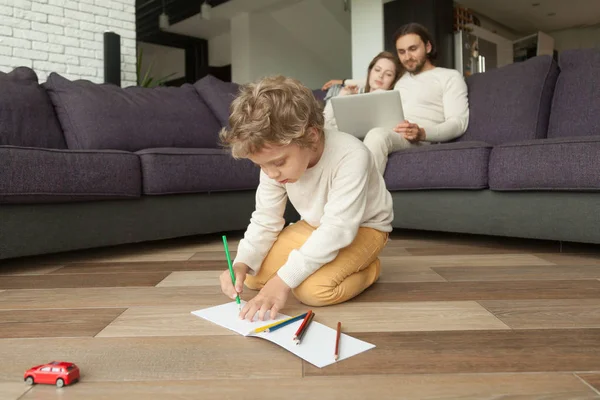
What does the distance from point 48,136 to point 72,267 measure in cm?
83

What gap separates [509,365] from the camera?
0.74 m

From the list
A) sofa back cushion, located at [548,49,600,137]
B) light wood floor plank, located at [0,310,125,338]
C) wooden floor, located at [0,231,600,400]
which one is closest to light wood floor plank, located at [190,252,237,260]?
wooden floor, located at [0,231,600,400]

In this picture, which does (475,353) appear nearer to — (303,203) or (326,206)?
(326,206)

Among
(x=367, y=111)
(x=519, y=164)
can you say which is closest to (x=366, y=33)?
(x=367, y=111)

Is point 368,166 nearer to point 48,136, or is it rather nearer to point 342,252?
point 342,252

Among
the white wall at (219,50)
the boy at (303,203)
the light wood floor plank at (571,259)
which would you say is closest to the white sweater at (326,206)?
the boy at (303,203)

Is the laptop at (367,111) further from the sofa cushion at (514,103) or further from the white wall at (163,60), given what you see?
the white wall at (163,60)

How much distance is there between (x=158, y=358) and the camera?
79 centimetres

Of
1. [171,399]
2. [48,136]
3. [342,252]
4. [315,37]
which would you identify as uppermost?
[315,37]

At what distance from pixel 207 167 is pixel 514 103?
1550mm

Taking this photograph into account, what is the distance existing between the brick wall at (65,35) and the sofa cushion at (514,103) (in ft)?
9.66

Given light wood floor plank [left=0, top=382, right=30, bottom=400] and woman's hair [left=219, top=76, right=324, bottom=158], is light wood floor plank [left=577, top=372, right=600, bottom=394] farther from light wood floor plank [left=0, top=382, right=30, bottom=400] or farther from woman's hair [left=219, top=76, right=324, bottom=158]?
light wood floor plank [left=0, top=382, right=30, bottom=400]

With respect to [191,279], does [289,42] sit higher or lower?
higher

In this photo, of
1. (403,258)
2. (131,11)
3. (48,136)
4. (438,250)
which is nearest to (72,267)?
(48,136)
